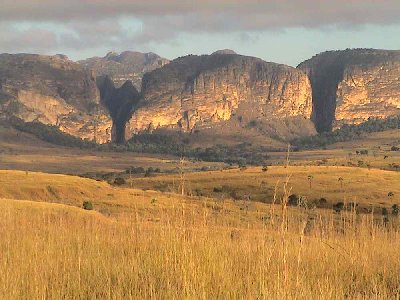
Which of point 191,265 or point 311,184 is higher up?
point 191,265

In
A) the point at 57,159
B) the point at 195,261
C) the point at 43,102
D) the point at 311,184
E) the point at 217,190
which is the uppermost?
the point at 43,102

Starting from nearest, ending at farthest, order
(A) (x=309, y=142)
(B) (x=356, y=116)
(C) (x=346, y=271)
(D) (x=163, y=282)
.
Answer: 1. (D) (x=163, y=282)
2. (C) (x=346, y=271)
3. (A) (x=309, y=142)
4. (B) (x=356, y=116)

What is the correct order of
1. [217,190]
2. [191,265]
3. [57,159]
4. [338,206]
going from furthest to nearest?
[57,159]
[217,190]
[338,206]
[191,265]

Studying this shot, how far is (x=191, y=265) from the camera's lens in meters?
4.88

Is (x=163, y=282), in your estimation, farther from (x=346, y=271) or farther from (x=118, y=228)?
(x=118, y=228)

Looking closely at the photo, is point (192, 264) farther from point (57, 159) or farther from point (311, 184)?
point (57, 159)

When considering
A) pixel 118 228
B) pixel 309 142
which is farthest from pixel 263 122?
pixel 118 228

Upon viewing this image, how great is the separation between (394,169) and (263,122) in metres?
110

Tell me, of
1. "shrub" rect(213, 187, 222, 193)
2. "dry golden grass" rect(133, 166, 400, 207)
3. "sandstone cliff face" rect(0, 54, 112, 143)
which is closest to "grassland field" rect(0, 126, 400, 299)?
"dry golden grass" rect(133, 166, 400, 207)

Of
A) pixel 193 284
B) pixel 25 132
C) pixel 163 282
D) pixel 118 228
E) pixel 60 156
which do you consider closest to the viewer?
pixel 193 284

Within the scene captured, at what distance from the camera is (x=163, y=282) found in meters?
5.35

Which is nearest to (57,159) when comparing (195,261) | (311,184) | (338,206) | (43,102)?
(311,184)

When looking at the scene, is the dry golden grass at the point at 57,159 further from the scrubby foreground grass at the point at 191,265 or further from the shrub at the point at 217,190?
the scrubby foreground grass at the point at 191,265

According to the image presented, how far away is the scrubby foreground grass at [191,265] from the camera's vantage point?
4848 millimetres
